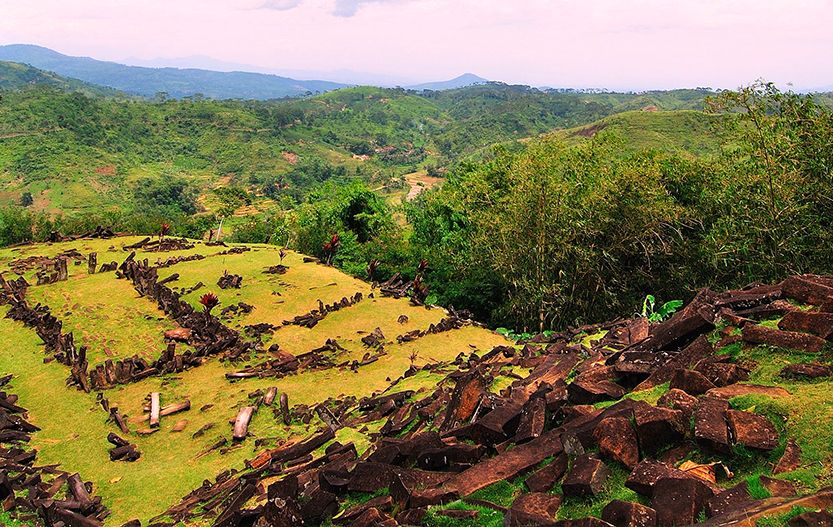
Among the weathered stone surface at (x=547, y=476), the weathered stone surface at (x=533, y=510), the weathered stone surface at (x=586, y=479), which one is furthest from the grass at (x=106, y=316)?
the weathered stone surface at (x=586, y=479)

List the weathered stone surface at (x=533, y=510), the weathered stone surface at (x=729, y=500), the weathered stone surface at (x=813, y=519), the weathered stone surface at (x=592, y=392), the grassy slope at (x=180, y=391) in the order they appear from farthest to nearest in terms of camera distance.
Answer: the grassy slope at (x=180, y=391)
the weathered stone surface at (x=592, y=392)
the weathered stone surface at (x=533, y=510)
the weathered stone surface at (x=729, y=500)
the weathered stone surface at (x=813, y=519)

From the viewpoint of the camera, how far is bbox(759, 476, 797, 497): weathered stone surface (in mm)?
4294

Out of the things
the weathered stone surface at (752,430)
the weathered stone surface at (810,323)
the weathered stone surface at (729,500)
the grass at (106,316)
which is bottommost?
the grass at (106,316)

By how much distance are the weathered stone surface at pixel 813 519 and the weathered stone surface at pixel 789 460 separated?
0.97 m

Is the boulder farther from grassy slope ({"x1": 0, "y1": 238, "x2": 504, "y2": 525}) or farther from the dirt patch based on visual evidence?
the dirt patch

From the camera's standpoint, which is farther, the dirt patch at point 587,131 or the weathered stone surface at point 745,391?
the dirt patch at point 587,131

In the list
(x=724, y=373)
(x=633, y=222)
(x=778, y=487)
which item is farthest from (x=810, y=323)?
(x=633, y=222)

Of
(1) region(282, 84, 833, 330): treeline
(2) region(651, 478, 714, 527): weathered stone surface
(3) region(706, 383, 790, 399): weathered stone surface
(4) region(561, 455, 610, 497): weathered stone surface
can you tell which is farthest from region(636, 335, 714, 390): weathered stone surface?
(1) region(282, 84, 833, 330): treeline

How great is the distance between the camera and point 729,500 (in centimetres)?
438

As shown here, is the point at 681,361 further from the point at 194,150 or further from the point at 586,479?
the point at 194,150

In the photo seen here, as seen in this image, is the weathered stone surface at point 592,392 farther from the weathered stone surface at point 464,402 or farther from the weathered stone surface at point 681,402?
the weathered stone surface at point 464,402

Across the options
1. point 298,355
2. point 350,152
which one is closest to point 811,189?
point 298,355

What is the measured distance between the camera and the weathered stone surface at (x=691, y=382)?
6.43 metres

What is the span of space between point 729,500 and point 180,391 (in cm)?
1374
